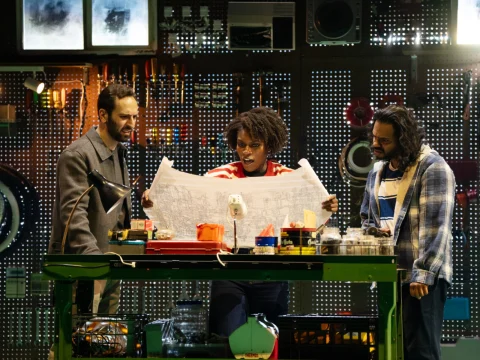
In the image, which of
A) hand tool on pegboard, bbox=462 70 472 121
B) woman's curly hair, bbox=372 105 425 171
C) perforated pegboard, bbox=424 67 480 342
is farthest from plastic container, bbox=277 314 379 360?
A: hand tool on pegboard, bbox=462 70 472 121

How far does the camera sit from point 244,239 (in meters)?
4.23

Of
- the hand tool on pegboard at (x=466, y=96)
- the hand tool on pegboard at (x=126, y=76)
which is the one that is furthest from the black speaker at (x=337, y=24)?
the hand tool on pegboard at (x=126, y=76)

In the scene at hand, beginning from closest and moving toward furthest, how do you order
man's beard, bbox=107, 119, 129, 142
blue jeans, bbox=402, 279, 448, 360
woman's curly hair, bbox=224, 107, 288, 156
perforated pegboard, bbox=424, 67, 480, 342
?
blue jeans, bbox=402, 279, 448, 360, woman's curly hair, bbox=224, 107, 288, 156, man's beard, bbox=107, 119, 129, 142, perforated pegboard, bbox=424, 67, 480, 342

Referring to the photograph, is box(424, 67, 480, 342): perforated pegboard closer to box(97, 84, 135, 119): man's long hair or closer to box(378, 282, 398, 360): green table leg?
box(97, 84, 135, 119): man's long hair

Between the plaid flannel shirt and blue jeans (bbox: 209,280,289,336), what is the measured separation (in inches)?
25.9

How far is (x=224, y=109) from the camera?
7.05 metres

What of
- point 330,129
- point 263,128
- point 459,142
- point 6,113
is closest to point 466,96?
point 459,142

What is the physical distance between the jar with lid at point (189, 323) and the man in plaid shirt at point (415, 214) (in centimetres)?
95

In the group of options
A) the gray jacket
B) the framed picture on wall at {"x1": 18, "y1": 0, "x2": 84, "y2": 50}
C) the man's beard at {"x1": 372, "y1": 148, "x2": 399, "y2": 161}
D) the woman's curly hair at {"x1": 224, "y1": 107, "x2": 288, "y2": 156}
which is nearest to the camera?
the man's beard at {"x1": 372, "y1": 148, "x2": 399, "y2": 161}

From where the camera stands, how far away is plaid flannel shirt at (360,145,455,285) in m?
4.11

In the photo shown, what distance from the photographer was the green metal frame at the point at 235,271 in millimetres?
3252

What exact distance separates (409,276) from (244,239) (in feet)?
2.70

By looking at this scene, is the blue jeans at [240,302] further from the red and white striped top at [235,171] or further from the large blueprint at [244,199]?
the red and white striped top at [235,171]

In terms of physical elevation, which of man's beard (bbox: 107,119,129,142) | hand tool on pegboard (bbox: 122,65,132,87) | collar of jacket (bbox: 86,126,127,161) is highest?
hand tool on pegboard (bbox: 122,65,132,87)
